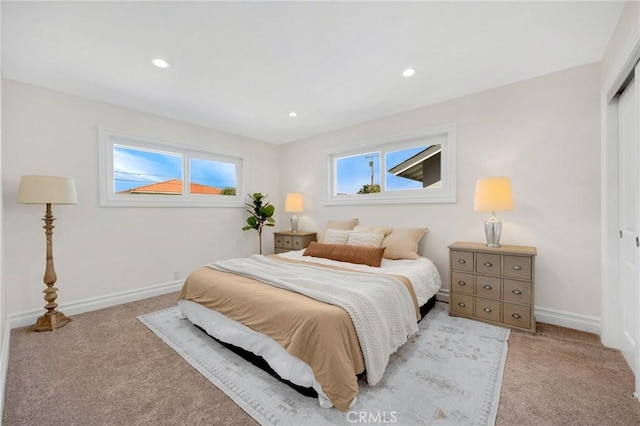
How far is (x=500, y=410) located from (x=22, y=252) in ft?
14.1

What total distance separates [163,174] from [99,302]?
181cm

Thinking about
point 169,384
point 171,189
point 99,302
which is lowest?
point 169,384

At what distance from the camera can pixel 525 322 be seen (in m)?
2.44

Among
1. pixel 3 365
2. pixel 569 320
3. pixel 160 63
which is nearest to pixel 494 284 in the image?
pixel 569 320

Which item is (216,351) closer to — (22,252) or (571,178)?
(22,252)

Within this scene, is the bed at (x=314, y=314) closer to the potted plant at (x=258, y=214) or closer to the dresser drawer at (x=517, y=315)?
the dresser drawer at (x=517, y=315)

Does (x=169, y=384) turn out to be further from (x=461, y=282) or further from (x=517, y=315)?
(x=517, y=315)

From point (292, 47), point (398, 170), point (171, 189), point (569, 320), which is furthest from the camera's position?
point (171, 189)

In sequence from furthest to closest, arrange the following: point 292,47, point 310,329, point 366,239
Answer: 1. point 366,239
2. point 292,47
3. point 310,329

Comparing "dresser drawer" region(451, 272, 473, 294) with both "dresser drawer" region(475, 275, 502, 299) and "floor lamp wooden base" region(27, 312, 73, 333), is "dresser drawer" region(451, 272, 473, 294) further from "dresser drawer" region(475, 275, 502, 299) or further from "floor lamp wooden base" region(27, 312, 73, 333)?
"floor lamp wooden base" region(27, 312, 73, 333)

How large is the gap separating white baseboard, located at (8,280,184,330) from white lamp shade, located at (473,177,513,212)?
13.2 ft

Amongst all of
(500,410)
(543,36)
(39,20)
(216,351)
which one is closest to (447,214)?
(543,36)

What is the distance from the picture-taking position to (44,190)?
8.13ft

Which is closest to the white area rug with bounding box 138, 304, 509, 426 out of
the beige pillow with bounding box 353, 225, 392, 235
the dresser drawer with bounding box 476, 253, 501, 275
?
the dresser drawer with bounding box 476, 253, 501, 275
